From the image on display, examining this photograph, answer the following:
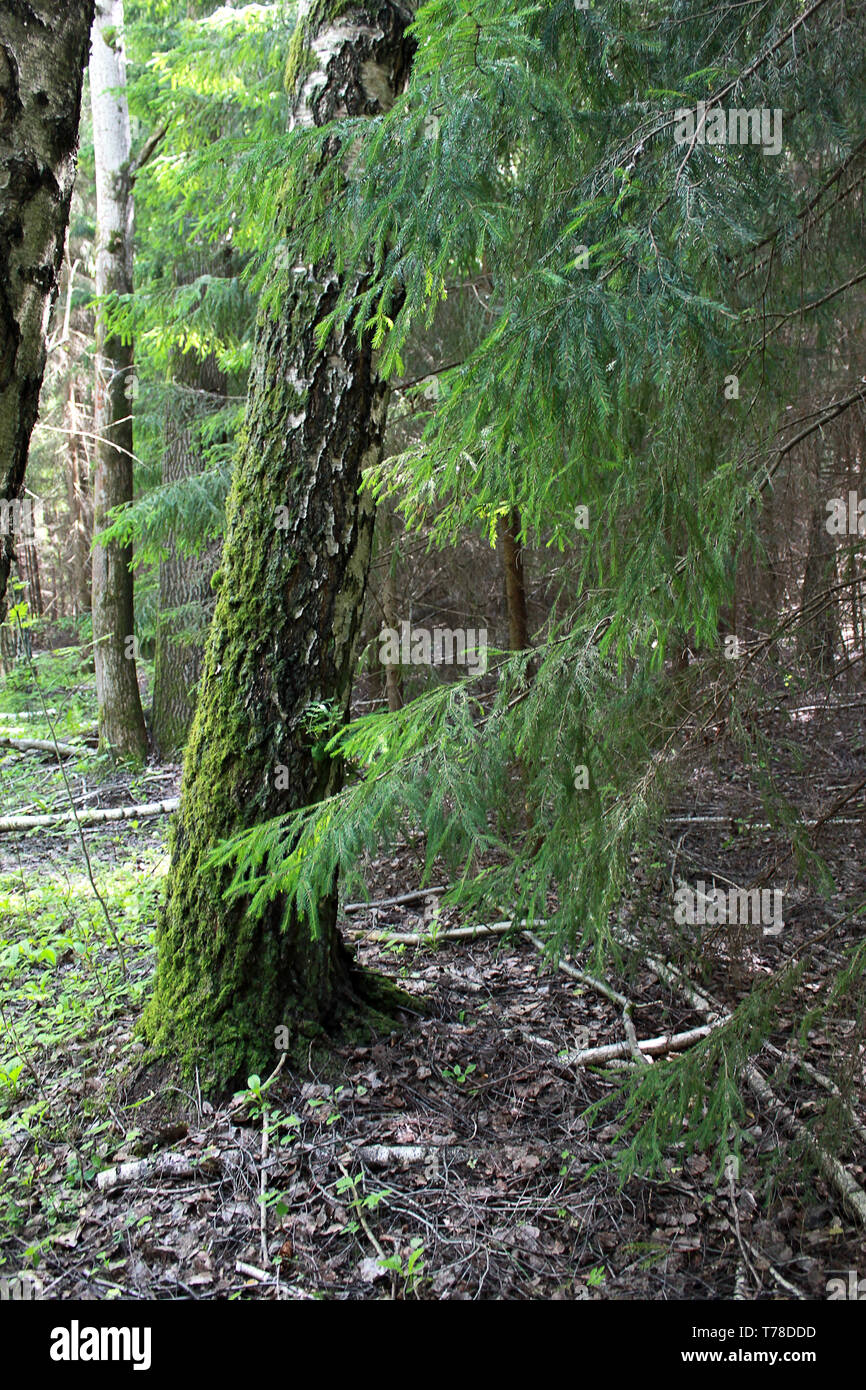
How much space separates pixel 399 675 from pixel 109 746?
3463 mm

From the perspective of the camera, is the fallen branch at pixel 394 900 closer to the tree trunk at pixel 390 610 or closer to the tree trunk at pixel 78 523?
the tree trunk at pixel 390 610

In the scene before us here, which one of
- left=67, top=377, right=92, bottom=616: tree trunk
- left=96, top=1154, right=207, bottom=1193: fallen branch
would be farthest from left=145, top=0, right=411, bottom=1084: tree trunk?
left=67, top=377, right=92, bottom=616: tree trunk

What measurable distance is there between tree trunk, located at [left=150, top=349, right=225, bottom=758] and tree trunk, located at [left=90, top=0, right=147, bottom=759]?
0.27 m

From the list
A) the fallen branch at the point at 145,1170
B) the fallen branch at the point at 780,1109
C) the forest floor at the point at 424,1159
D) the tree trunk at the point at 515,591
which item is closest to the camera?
the forest floor at the point at 424,1159

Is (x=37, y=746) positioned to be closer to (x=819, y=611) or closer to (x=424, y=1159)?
(x=424, y=1159)

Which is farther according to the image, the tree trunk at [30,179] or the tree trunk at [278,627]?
the tree trunk at [278,627]

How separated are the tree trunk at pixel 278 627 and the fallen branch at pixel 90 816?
3503mm

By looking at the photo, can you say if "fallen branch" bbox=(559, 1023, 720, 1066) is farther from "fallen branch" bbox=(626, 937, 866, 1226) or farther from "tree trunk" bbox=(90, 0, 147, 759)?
"tree trunk" bbox=(90, 0, 147, 759)

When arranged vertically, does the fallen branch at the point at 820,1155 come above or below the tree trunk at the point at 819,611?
below

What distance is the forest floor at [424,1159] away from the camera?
2.50 metres

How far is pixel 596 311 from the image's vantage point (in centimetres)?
208

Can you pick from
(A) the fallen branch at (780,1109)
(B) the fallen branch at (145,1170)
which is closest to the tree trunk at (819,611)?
(A) the fallen branch at (780,1109)

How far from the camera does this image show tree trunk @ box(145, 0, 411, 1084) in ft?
10.4
